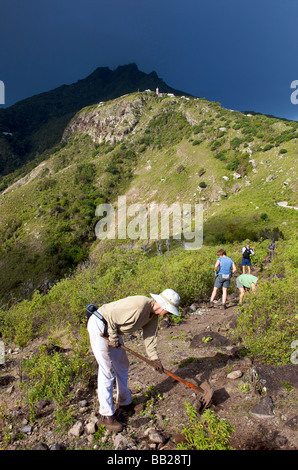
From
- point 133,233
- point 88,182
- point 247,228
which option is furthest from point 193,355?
point 88,182

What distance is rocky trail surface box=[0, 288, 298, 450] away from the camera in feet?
8.41

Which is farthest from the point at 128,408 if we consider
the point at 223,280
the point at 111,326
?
the point at 223,280

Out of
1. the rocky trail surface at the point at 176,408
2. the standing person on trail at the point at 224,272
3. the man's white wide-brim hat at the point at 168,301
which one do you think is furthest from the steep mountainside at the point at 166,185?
the man's white wide-brim hat at the point at 168,301

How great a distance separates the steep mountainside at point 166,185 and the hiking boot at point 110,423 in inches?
615

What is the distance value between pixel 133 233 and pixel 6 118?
413ft

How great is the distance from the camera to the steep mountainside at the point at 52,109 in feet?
374

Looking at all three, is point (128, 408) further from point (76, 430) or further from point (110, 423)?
point (76, 430)

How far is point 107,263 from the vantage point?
36.4ft

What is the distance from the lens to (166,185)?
4366 centimetres

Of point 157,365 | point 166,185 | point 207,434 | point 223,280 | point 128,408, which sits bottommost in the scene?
point 128,408

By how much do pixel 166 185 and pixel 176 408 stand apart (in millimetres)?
42185

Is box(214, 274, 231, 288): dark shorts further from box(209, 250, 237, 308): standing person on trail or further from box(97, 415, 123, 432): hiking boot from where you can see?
box(97, 415, 123, 432): hiking boot

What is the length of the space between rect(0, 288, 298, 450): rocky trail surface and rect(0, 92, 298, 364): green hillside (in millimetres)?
1292

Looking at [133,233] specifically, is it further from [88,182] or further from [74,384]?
[74,384]
